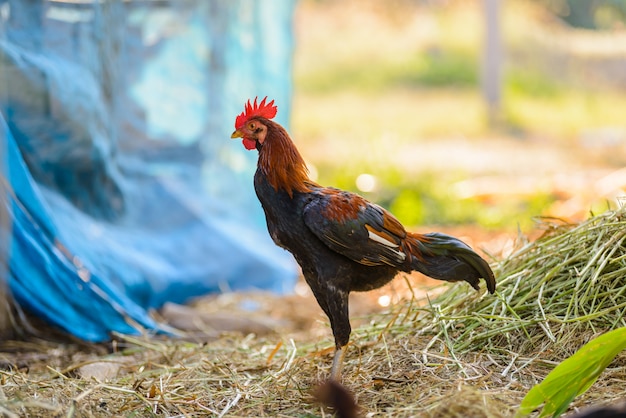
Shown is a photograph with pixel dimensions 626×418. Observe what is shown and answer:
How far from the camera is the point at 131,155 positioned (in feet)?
16.2

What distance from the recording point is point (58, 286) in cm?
376

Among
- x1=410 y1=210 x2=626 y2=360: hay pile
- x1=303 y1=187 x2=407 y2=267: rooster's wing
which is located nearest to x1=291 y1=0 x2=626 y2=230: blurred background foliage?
x1=410 y1=210 x2=626 y2=360: hay pile

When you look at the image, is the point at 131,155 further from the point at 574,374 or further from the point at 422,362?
the point at 574,374

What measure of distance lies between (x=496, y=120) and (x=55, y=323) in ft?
31.6

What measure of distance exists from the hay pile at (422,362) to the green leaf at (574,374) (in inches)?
6.1

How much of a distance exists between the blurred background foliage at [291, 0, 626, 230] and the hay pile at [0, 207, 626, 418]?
3.31 m

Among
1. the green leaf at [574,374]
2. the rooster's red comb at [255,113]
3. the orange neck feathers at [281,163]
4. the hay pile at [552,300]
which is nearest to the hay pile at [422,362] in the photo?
the hay pile at [552,300]

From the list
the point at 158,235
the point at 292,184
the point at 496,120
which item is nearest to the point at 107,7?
the point at 158,235

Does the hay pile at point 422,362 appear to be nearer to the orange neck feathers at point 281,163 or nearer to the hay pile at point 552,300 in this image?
the hay pile at point 552,300

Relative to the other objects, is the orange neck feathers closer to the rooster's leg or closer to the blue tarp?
the rooster's leg

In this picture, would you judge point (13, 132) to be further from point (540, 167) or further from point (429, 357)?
point (540, 167)

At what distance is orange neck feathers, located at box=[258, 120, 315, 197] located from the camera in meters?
2.84

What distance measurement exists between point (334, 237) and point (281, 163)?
0.33m

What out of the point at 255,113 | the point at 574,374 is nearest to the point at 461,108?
the point at 255,113
